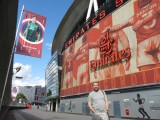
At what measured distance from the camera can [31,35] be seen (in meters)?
12.9

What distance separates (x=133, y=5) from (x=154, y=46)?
6.50m

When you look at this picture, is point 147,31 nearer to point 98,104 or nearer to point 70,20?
point 98,104

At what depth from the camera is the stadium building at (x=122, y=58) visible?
72.5ft

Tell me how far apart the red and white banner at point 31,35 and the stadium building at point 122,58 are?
12.9m

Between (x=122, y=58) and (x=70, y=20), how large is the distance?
3052 cm

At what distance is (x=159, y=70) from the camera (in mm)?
20891

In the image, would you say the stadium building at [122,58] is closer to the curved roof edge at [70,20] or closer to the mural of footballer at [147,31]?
the mural of footballer at [147,31]

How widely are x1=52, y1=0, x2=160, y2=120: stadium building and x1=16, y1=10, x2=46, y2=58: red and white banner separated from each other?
12.9m

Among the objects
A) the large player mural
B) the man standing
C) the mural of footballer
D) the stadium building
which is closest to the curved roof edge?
the stadium building

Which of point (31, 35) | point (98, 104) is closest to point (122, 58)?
point (31, 35)

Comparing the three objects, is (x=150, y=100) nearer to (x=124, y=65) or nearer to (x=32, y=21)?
(x=124, y=65)

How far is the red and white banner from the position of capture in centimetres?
1245

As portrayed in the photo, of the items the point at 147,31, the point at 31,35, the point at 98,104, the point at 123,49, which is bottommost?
the point at 98,104

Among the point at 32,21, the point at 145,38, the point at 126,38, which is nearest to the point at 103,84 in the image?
the point at 126,38
